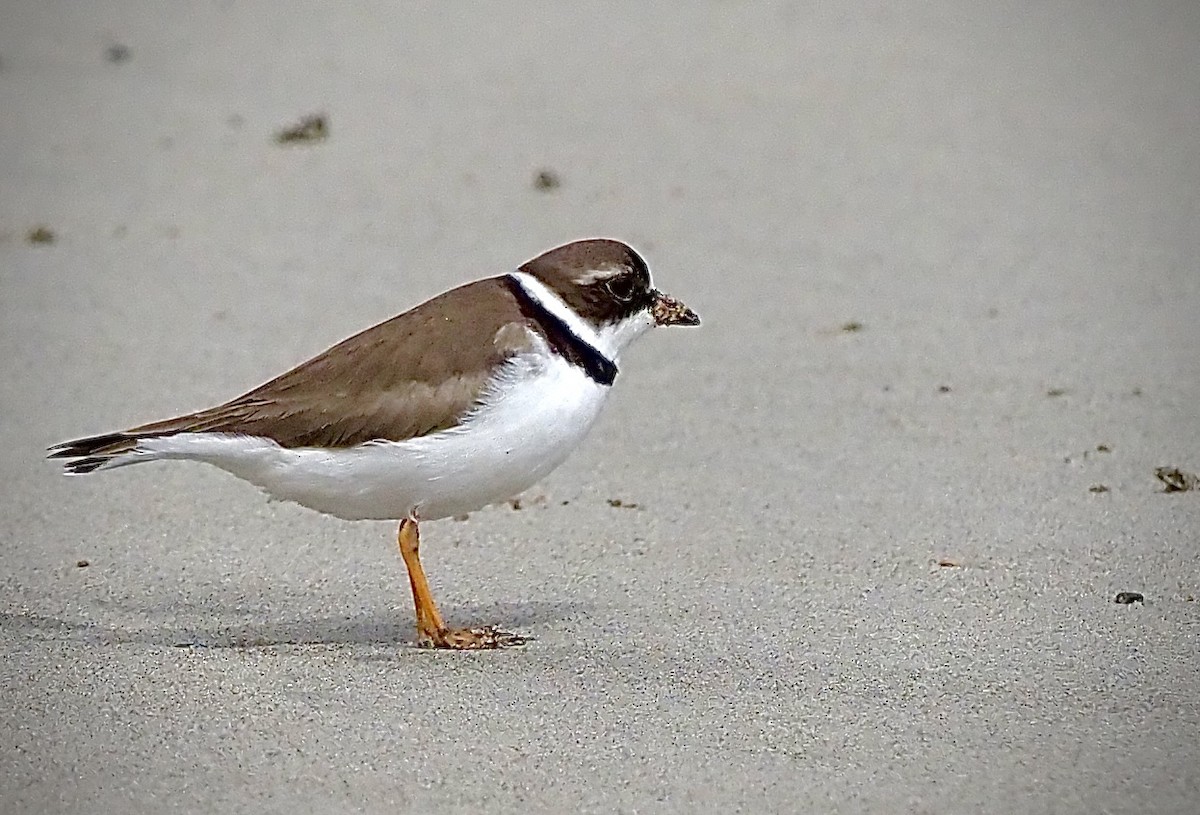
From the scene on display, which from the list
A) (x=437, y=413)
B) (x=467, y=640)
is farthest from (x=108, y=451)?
(x=467, y=640)

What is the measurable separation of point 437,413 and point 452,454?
94mm

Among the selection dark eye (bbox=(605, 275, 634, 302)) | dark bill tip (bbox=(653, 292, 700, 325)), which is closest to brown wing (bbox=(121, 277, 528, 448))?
dark eye (bbox=(605, 275, 634, 302))

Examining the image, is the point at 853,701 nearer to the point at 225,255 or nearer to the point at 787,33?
the point at 225,255

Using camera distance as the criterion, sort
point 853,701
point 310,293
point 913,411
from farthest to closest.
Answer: point 310,293 → point 913,411 → point 853,701

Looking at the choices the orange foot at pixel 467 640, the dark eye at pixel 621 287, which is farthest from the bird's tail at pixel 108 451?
the dark eye at pixel 621 287

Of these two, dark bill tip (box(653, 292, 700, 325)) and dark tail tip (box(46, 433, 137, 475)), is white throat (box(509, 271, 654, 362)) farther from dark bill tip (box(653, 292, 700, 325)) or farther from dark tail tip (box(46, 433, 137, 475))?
dark tail tip (box(46, 433, 137, 475))

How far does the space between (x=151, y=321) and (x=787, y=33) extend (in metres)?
4.47

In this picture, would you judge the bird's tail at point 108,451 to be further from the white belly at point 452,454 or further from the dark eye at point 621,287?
the dark eye at point 621,287

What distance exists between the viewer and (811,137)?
7953 mm

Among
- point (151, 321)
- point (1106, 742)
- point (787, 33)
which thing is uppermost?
point (787, 33)

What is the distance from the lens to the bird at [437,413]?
12.5 ft

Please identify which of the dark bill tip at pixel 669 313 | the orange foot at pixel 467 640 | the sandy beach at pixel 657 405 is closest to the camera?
the sandy beach at pixel 657 405

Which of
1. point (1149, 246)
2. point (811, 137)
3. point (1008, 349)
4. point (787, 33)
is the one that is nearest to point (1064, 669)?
point (1008, 349)

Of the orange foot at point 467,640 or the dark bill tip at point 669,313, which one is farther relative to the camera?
the dark bill tip at point 669,313
